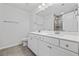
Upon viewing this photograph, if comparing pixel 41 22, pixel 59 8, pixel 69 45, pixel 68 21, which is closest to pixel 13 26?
pixel 41 22

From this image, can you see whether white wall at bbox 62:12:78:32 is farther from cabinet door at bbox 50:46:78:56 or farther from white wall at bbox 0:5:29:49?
white wall at bbox 0:5:29:49

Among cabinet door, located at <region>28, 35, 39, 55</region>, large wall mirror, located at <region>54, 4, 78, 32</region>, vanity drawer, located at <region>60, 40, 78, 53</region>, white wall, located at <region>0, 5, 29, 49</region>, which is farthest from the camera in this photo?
cabinet door, located at <region>28, 35, 39, 55</region>

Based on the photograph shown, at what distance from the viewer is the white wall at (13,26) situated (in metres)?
1.99

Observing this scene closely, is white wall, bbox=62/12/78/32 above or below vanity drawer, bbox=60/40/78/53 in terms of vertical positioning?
above

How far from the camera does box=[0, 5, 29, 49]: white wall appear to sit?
1.99 m

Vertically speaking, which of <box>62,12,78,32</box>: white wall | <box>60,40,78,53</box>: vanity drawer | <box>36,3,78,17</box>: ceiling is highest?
<box>36,3,78,17</box>: ceiling

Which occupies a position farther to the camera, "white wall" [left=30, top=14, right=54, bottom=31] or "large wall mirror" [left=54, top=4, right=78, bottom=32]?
"white wall" [left=30, top=14, right=54, bottom=31]

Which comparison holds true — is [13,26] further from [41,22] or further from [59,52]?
[59,52]

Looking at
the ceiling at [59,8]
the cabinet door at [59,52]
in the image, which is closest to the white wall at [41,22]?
the ceiling at [59,8]

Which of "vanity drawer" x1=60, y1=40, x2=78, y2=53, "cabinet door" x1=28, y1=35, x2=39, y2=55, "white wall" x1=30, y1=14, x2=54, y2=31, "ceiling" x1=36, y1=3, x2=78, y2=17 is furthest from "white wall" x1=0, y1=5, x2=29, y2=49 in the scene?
"vanity drawer" x1=60, y1=40, x2=78, y2=53

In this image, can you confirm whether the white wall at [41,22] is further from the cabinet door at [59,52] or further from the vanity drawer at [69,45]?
the vanity drawer at [69,45]

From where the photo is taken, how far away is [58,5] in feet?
6.17

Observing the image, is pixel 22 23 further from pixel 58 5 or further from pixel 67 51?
pixel 67 51

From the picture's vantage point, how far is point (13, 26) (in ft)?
7.11
